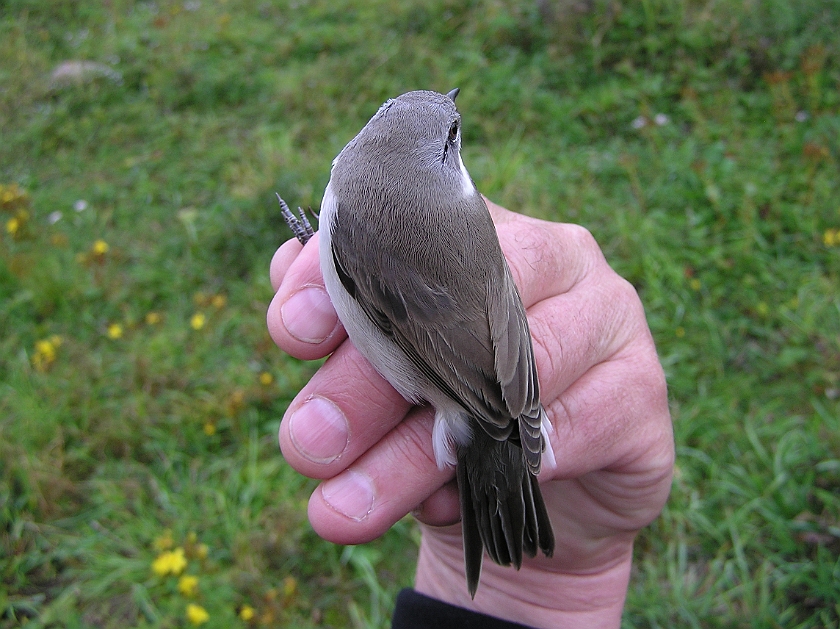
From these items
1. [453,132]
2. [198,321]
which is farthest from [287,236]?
[453,132]

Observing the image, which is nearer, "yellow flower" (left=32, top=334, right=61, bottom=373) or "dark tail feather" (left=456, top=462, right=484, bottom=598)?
"dark tail feather" (left=456, top=462, right=484, bottom=598)

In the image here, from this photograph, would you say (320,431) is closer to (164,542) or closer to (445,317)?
(445,317)

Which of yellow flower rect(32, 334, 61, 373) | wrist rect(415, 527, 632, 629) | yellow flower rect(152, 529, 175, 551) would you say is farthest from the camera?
yellow flower rect(32, 334, 61, 373)

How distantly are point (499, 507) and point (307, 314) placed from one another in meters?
0.78

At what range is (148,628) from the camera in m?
2.86

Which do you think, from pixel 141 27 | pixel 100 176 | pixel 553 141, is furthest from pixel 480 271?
pixel 141 27

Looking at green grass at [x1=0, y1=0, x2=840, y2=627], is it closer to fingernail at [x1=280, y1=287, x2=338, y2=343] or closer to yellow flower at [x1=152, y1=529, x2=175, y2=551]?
yellow flower at [x1=152, y1=529, x2=175, y2=551]

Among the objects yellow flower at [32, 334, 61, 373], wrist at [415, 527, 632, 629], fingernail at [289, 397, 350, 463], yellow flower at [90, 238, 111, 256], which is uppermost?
fingernail at [289, 397, 350, 463]

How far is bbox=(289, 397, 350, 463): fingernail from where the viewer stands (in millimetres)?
1798

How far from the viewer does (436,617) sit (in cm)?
205

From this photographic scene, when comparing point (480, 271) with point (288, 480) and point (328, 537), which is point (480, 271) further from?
point (288, 480)

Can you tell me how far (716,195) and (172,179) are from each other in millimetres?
4166

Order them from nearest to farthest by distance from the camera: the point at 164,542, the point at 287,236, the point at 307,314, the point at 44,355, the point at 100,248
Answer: the point at 307,314, the point at 164,542, the point at 44,355, the point at 287,236, the point at 100,248

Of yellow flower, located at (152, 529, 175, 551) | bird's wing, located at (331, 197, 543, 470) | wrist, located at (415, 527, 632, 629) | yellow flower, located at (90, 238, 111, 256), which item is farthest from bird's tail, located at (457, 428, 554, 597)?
yellow flower, located at (90, 238, 111, 256)
